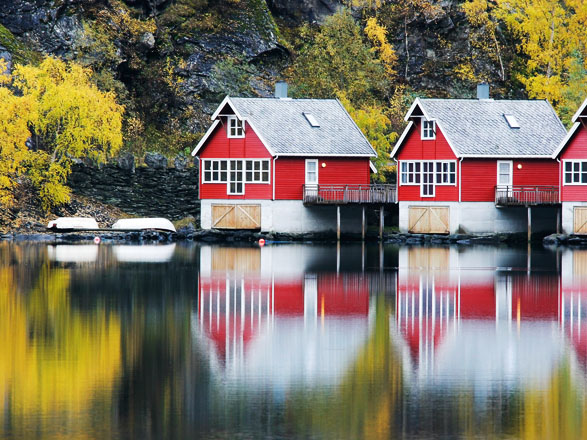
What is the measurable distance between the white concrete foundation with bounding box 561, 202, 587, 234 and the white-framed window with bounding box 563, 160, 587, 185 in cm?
111

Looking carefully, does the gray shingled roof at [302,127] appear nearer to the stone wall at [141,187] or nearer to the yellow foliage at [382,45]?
the stone wall at [141,187]

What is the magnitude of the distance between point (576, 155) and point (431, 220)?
28.5 feet

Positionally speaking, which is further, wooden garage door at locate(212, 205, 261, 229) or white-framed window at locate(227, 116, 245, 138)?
white-framed window at locate(227, 116, 245, 138)

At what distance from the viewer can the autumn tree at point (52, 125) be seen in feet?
204

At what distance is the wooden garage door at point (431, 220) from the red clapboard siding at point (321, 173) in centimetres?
417

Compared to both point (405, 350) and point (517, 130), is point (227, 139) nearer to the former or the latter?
point (517, 130)

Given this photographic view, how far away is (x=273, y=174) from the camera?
63.2 metres

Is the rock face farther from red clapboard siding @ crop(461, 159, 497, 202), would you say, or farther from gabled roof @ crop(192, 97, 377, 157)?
red clapboard siding @ crop(461, 159, 497, 202)

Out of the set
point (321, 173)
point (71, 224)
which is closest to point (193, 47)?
point (321, 173)

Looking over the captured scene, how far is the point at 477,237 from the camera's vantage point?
202 ft

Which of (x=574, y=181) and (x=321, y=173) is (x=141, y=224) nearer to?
(x=321, y=173)

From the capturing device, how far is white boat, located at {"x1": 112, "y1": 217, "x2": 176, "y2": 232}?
62375mm

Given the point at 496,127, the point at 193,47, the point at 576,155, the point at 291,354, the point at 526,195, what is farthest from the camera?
the point at 193,47

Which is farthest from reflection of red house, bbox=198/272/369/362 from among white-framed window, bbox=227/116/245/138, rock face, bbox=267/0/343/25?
rock face, bbox=267/0/343/25
